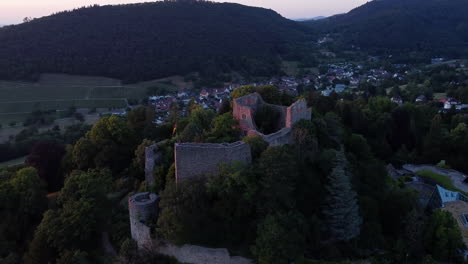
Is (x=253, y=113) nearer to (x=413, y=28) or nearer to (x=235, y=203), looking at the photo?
(x=235, y=203)

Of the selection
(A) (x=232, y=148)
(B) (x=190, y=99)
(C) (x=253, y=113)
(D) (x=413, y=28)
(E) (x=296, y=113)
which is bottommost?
(B) (x=190, y=99)

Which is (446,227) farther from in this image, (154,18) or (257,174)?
(154,18)

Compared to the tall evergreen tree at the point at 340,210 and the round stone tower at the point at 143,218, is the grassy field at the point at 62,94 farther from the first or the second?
the tall evergreen tree at the point at 340,210

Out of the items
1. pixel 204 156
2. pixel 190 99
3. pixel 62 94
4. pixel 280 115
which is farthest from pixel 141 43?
pixel 204 156

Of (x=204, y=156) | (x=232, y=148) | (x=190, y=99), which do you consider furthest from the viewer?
(x=190, y=99)

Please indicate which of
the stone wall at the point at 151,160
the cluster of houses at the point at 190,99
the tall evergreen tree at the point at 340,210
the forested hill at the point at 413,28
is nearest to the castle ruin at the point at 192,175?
the stone wall at the point at 151,160

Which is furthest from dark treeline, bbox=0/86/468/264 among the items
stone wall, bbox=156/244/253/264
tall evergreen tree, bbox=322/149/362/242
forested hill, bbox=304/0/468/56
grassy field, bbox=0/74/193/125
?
forested hill, bbox=304/0/468/56
